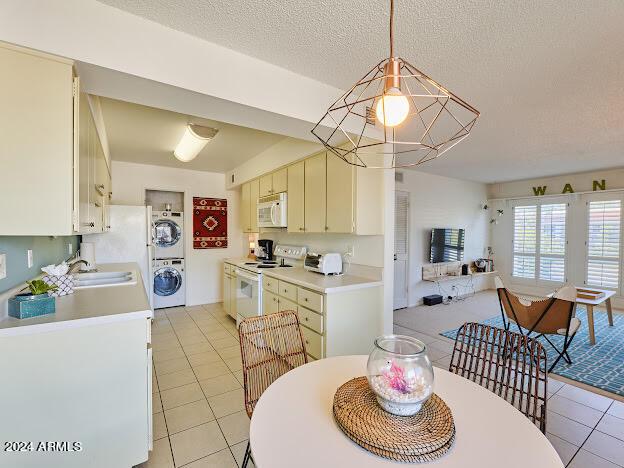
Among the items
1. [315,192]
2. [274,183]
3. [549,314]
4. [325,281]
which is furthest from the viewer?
[274,183]

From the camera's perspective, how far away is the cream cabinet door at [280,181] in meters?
3.71

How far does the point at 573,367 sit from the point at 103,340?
4.08m

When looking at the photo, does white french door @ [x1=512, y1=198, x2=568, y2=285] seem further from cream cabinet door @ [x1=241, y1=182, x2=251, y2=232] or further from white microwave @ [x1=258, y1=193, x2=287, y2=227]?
cream cabinet door @ [x1=241, y1=182, x2=251, y2=232]

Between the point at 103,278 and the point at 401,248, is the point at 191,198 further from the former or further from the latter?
the point at 401,248

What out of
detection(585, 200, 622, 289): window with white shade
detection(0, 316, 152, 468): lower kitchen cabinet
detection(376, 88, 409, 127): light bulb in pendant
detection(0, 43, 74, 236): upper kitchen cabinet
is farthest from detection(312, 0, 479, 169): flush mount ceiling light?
detection(585, 200, 622, 289): window with white shade

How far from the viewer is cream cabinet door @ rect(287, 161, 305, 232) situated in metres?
3.37

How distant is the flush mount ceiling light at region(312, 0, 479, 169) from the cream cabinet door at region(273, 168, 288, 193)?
98 centimetres

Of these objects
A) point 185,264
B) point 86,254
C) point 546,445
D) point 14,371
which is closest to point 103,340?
point 14,371

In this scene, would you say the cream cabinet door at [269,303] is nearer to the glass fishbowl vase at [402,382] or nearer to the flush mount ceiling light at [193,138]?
the flush mount ceiling light at [193,138]

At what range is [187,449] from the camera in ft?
6.05

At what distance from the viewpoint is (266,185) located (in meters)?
4.17

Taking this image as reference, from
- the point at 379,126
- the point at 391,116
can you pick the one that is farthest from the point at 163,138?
the point at 391,116

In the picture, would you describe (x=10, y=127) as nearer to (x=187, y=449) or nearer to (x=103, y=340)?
(x=103, y=340)

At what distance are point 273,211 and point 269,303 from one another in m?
1.18
